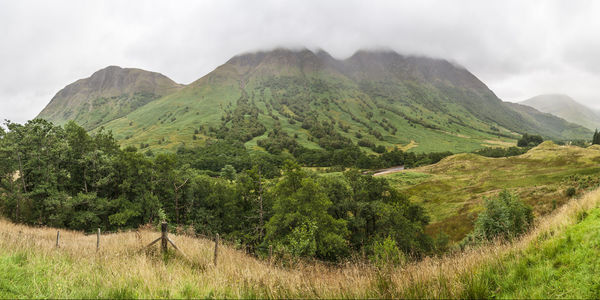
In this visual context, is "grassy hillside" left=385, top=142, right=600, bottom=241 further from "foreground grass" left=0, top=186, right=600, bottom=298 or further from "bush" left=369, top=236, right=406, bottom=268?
"foreground grass" left=0, top=186, right=600, bottom=298

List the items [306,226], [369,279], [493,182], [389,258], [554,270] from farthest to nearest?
1. [493,182]
2. [306,226]
3. [389,258]
4. [554,270]
5. [369,279]

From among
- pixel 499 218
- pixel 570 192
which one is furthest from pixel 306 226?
pixel 570 192

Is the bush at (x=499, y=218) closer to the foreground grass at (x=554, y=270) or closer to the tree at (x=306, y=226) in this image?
the tree at (x=306, y=226)

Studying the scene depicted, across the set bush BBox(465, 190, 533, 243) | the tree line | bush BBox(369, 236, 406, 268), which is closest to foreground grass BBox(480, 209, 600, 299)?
bush BBox(369, 236, 406, 268)

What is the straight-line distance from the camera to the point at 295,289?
5.46m

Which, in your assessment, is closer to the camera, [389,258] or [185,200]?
[389,258]

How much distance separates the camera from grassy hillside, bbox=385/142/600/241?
43156mm

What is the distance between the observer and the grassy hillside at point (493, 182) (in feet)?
142

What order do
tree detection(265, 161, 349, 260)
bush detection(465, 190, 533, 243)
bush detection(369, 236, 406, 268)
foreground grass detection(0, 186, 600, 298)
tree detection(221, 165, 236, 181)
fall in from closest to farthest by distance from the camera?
foreground grass detection(0, 186, 600, 298) < bush detection(369, 236, 406, 268) < tree detection(265, 161, 349, 260) < bush detection(465, 190, 533, 243) < tree detection(221, 165, 236, 181)

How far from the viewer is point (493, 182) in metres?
69.2

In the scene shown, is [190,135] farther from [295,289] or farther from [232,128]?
[295,289]

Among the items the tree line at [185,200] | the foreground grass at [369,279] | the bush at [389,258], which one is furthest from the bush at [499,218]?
the foreground grass at [369,279]

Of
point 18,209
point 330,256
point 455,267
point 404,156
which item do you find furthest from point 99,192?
point 404,156

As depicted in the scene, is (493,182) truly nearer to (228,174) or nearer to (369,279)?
(369,279)
